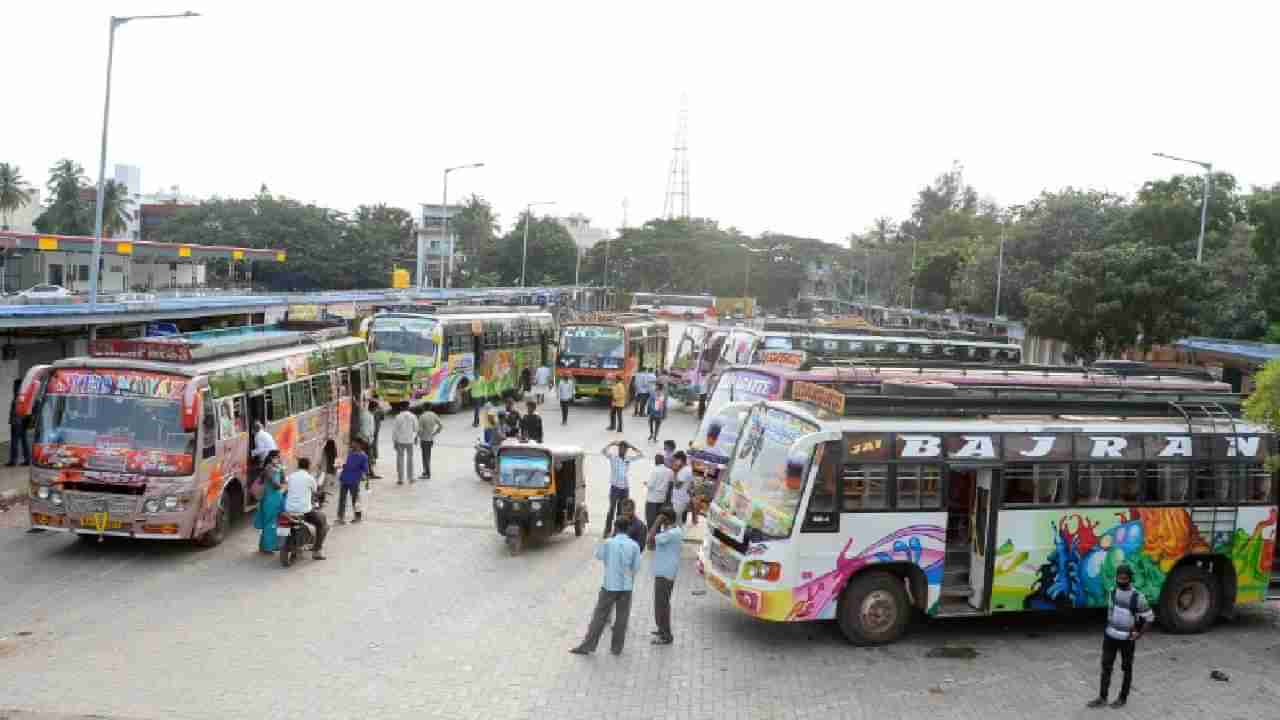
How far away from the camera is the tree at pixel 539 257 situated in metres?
106

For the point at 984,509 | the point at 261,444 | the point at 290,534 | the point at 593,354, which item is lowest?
the point at 290,534

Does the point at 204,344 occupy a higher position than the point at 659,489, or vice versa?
the point at 204,344

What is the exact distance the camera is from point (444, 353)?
31281mm

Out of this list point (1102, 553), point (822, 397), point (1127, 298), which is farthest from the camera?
point (1127, 298)

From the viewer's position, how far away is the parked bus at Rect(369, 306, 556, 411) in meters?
30.5

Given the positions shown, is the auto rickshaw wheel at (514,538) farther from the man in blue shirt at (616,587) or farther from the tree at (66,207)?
the tree at (66,207)

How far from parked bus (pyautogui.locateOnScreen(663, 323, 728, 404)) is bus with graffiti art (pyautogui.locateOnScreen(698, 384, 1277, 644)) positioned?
21.3 meters

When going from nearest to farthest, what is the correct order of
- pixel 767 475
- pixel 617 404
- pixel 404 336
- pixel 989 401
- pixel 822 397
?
pixel 767 475, pixel 822 397, pixel 989 401, pixel 617 404, pixel 404 336

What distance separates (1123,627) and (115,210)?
84582 millimetres

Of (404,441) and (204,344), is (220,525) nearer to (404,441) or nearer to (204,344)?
(204,344)

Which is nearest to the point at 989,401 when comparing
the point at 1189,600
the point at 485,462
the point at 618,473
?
the point at 1189,600

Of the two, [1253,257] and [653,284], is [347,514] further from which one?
[653,284]

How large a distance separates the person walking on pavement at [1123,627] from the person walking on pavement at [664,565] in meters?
4.16

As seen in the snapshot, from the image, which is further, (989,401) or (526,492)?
(526,492)
